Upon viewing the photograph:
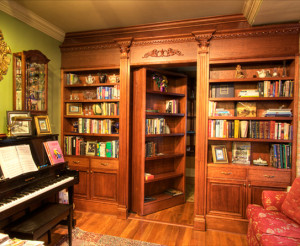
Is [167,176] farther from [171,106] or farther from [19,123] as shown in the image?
[19,123]

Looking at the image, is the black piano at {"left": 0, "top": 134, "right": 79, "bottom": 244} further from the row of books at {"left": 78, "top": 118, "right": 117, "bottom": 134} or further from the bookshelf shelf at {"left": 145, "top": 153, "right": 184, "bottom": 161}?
the bookshelf shelf at {"left": 145, "top": 153, "right": 184, "bottom": 161}

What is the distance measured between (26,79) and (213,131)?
257 cm

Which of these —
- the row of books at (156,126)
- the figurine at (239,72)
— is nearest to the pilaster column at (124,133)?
the row of books at (156,126)

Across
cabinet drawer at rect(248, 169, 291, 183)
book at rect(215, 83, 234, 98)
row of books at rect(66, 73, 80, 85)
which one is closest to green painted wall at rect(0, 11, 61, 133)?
row of books at rect(66, 73, 80, 85)

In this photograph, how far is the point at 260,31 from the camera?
A: 2553mm

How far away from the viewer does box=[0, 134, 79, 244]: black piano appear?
1.78 m

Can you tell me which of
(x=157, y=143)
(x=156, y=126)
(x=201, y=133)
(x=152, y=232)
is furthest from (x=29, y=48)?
(x=152, y=232)

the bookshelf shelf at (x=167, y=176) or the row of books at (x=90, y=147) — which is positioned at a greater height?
the row of books at (x=90, y=147)

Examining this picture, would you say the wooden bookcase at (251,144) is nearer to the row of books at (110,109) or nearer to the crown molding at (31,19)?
the row of books at (110,109)

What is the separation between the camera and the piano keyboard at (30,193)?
1.74 m

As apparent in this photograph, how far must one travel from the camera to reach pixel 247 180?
2631 millimetres

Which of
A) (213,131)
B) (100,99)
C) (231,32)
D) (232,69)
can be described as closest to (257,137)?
(213,131)

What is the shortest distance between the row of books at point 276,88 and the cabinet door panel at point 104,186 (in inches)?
92.9

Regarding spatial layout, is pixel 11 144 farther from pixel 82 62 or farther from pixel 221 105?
pixel 221 105
